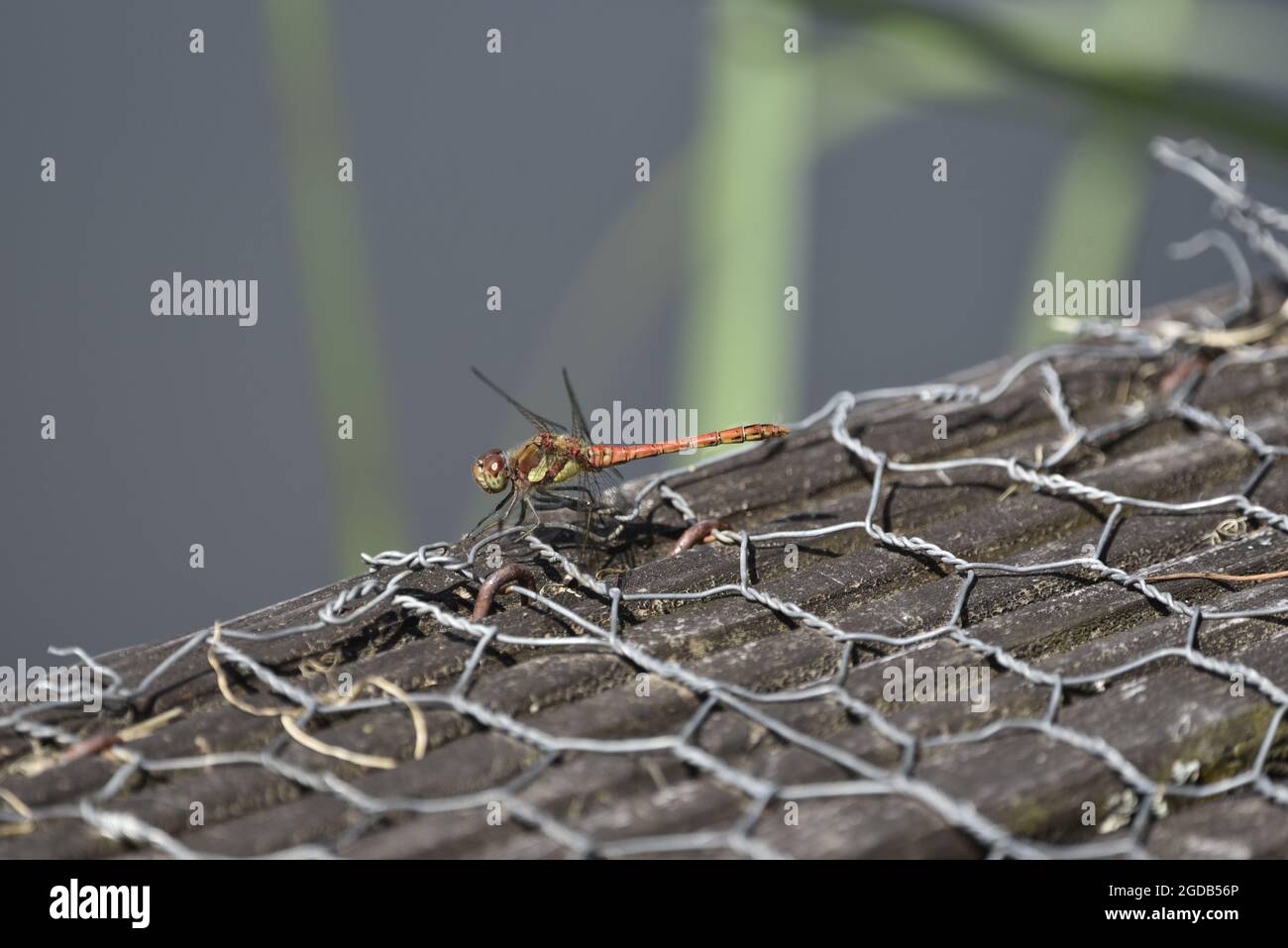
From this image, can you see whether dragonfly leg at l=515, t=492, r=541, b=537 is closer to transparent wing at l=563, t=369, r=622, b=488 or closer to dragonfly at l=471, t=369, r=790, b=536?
dragonfly at l=471, t=369, r=790, b=536

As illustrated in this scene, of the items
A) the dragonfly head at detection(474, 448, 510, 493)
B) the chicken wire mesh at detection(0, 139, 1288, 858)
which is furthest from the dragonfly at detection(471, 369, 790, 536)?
the chicken wire mesh at detection(0, 139, 1288, 858)

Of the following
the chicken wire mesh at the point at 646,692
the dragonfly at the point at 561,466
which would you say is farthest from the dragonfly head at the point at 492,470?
the chicken wire mesh at the point at 646,692

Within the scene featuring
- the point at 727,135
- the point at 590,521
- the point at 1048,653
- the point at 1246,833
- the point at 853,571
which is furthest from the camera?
the point at 727,135

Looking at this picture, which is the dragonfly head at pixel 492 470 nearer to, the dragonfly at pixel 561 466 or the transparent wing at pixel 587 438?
the dragonfly at pixel 561 466

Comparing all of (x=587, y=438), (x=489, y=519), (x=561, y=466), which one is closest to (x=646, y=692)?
(x=489, y=519)

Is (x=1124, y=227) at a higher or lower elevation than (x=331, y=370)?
higher
